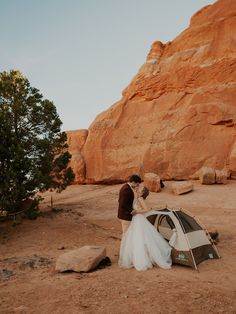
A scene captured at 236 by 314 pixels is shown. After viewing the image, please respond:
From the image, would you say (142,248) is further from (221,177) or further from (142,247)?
(221,177)

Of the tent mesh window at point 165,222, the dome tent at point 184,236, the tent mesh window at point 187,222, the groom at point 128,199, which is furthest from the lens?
the tent mesh window at point 165,222

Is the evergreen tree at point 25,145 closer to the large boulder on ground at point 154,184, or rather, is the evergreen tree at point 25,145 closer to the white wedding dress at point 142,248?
the large boulder on ground at point 154,184

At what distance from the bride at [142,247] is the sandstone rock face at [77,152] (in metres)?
20.0

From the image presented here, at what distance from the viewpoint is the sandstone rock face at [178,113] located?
25531 millimetres

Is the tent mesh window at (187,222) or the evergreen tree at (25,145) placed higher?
the evergreen tree at (25,145)

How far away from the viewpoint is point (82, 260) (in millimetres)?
9367

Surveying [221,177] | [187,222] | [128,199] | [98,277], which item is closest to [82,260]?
[98,277]

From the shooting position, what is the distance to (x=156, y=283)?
7.74 metres

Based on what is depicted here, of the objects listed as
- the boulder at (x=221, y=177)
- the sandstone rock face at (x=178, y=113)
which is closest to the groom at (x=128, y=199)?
the boulder at (x=221, y=177)

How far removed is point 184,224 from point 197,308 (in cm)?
417

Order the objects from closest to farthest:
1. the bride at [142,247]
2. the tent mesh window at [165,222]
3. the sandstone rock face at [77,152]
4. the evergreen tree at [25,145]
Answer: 1. the bride at [142,247]
2. the tent mesh window at [165,222]
3. the evergreen tree at [25,145]
4. the sandstone rock face at [77,152]

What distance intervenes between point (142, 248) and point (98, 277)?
55.5 inches

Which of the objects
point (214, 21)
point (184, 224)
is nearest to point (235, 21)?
point (214, 21)

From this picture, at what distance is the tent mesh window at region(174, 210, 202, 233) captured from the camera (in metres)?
10.2
